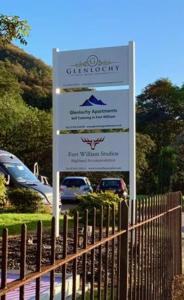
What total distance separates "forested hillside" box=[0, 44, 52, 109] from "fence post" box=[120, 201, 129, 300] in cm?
4983

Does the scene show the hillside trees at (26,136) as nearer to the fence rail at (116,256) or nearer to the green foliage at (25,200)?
the green foliage at (25,200)

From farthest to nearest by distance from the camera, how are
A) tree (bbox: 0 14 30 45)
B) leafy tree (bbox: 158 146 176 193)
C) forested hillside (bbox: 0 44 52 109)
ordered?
forested hillside (bbox: 0 44 52 109) < leafy tree (bbox: 158 146 176 193) < tree (bbox: 0 14 30 45)

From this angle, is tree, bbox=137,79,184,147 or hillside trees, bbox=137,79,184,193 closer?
hillside trees, bbox=137,79,184,193

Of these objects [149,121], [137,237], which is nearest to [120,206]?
[137,237]

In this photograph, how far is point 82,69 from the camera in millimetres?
12953

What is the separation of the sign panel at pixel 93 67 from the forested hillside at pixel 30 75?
136 feet

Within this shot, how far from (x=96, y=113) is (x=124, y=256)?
7.86 meters

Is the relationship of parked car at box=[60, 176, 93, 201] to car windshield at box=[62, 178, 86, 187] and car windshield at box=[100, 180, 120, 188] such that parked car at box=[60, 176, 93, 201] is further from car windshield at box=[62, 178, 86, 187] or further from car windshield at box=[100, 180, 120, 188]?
car windshield at box=[100, 180, 120, 188]

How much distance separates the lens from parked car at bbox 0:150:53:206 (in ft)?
75.2

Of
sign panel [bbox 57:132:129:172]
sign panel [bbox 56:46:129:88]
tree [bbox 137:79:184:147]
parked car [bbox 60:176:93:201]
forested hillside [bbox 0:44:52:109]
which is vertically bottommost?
parked car [bbox 60:176:93:201]

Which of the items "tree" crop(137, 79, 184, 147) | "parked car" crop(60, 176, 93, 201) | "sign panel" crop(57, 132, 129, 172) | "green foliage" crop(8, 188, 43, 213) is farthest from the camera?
"tree" crop(137, 79, 184, 147)

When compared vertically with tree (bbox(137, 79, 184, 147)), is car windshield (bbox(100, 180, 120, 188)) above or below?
below

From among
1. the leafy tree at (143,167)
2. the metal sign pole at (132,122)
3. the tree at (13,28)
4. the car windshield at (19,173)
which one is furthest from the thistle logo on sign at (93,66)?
the leafy tree at (143,167)

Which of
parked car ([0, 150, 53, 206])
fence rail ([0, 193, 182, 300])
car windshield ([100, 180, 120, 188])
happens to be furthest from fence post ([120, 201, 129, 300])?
car windshield ([100, 180, 120, 188])
